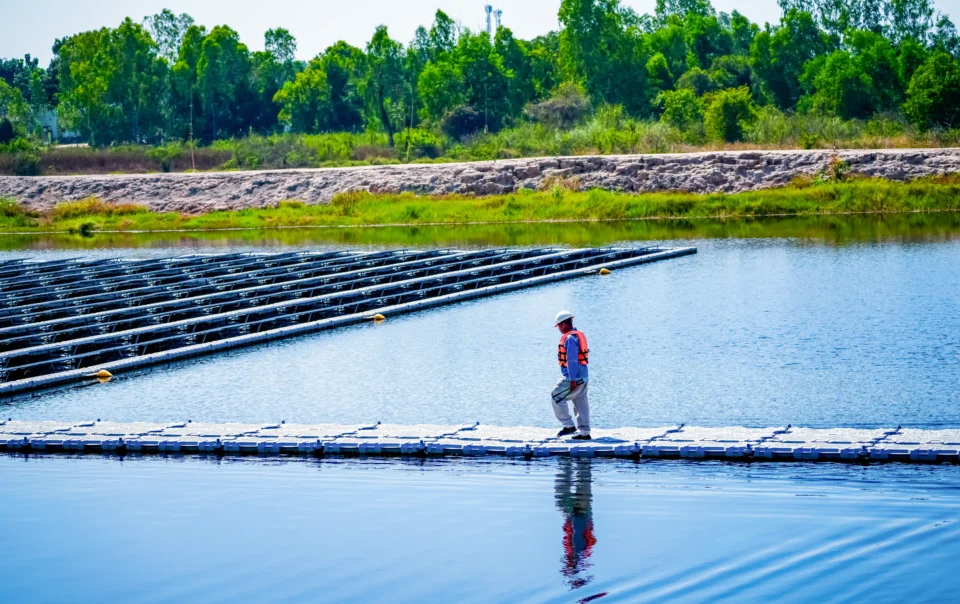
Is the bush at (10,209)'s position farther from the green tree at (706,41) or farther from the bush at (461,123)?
the green tree at (706,41)

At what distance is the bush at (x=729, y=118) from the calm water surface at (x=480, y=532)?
64.1 meters

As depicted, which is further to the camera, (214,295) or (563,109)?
(563,109)

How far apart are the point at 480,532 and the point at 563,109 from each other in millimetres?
80925

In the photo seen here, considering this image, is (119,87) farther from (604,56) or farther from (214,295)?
(214,295)

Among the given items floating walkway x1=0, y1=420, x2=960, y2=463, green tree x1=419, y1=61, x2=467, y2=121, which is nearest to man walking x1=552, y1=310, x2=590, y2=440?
floating walkway x1=0, y1=420, x2=960, y2=463

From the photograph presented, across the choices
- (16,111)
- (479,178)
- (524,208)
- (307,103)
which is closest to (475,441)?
(524,208)

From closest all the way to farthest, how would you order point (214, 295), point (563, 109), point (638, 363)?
1. point (638, 363)
2. point (214, 295)
3. point (563, 109)

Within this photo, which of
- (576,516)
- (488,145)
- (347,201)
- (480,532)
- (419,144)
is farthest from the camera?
(419,144)

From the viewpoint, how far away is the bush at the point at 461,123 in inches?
3858

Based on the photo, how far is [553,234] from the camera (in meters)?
58.7

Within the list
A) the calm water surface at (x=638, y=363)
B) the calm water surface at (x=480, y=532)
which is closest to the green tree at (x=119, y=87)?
the calm water surface at (x=638, y=363)

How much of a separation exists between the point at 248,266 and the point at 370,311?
1306 centimetres

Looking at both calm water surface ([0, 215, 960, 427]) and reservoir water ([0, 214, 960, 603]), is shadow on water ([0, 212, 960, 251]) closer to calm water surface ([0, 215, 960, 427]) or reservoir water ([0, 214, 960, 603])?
calm water surface ([0, 215, 960, 427])

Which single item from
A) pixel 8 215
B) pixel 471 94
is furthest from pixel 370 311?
pixel 471 94
